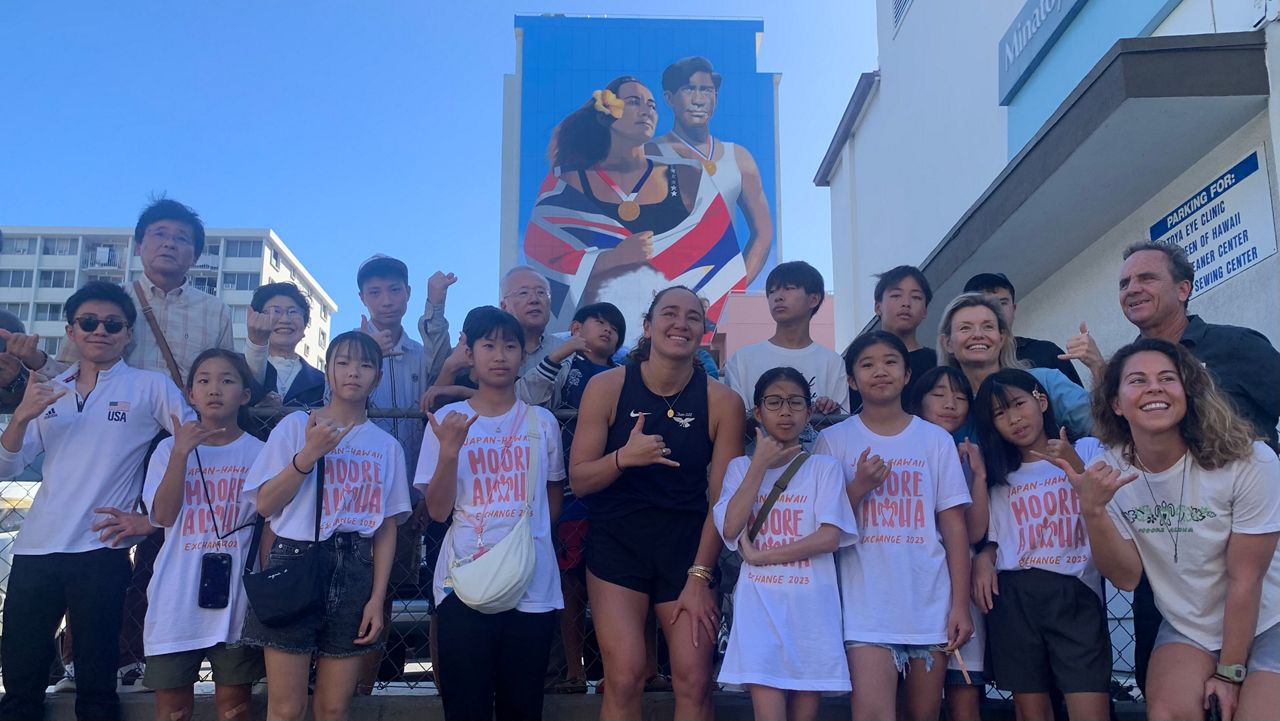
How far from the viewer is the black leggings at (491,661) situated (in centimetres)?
321

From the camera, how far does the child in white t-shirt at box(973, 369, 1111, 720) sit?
3244 millimetres

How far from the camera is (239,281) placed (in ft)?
271

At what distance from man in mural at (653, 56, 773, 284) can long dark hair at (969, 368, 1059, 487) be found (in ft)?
125

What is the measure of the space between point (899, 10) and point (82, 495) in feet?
42.7

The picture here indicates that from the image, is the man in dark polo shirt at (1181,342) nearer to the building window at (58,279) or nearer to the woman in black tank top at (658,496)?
the woman in black tank top at (658,496)

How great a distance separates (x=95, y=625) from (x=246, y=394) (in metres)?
1.08

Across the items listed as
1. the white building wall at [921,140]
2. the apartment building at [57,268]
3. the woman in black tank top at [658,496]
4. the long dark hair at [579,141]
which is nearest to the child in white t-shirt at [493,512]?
the woman in black tank top at [658,496]

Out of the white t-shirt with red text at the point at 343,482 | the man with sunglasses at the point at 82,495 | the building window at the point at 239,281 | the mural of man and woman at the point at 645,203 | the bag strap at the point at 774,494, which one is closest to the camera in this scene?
the bag strap at the point at 774,494

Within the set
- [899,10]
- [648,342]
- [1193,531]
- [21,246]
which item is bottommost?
[1193,531]

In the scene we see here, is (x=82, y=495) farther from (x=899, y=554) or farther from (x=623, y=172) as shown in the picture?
(x=623, y=172)

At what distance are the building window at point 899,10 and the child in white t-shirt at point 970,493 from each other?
10851mm

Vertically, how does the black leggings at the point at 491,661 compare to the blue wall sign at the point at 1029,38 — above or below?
below

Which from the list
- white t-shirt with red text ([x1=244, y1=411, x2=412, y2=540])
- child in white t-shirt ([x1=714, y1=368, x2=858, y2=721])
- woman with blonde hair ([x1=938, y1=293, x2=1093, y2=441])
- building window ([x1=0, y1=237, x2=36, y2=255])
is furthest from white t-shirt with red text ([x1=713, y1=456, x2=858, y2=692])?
building window ([x1=0, y1=237, x2=36, y2=255])

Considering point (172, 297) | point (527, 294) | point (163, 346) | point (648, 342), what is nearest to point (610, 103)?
point (527, 294)
